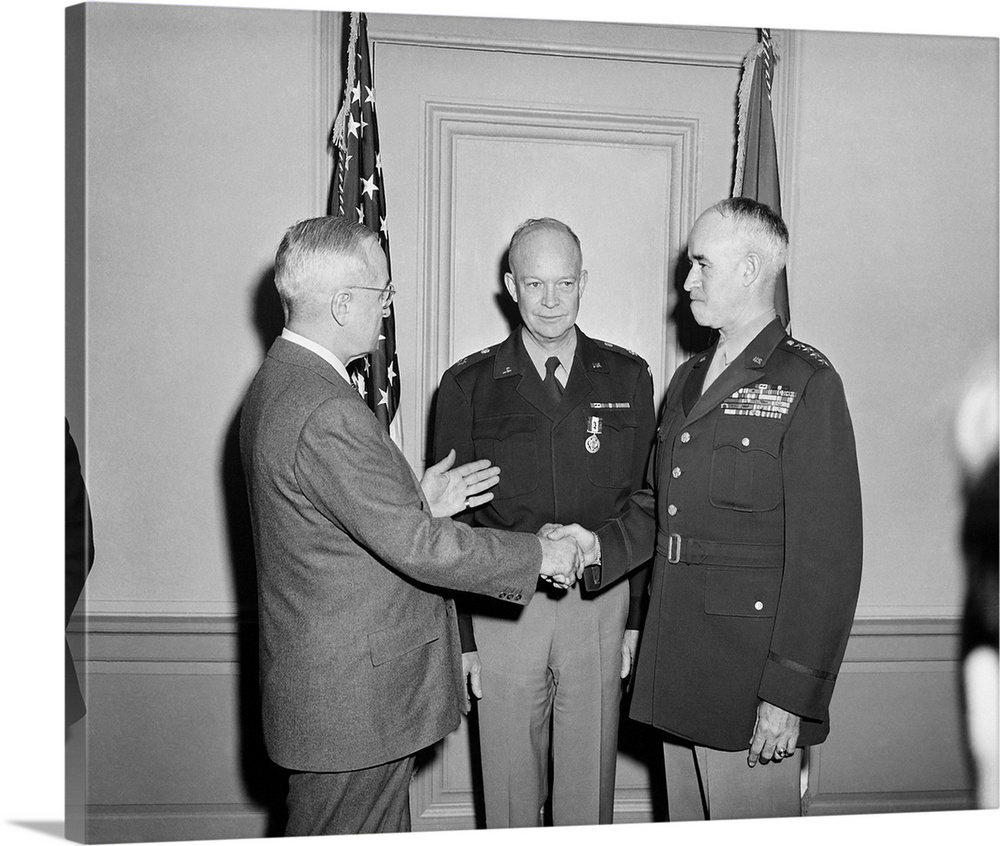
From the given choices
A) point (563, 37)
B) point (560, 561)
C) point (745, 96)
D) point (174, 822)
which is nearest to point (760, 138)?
point (745, 96)

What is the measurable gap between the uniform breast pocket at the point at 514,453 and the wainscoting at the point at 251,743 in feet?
3.23

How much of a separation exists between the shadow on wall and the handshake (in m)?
1.04

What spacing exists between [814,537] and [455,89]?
1.78 metres

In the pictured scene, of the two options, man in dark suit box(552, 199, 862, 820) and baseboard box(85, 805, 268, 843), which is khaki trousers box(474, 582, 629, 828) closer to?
man in dark suit box(552, 199, 862, 820)

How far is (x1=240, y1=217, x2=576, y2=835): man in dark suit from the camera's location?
2.41 meters

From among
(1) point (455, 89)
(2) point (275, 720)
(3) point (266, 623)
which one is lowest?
(2) point (275, 720)

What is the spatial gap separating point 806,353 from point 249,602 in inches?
75.2

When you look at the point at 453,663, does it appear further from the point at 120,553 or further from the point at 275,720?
the point at 120,553

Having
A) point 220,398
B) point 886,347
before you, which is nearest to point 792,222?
point 886,347

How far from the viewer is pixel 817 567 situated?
253 cm

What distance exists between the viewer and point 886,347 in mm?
3510

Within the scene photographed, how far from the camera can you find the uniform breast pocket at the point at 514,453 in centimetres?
315

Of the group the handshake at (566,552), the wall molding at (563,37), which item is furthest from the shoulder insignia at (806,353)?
the wall molding at (563,37)

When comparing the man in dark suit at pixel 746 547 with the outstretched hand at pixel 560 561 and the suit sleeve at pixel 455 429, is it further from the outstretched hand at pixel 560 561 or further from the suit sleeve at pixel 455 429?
the suit sleeve at pixel 455 429
